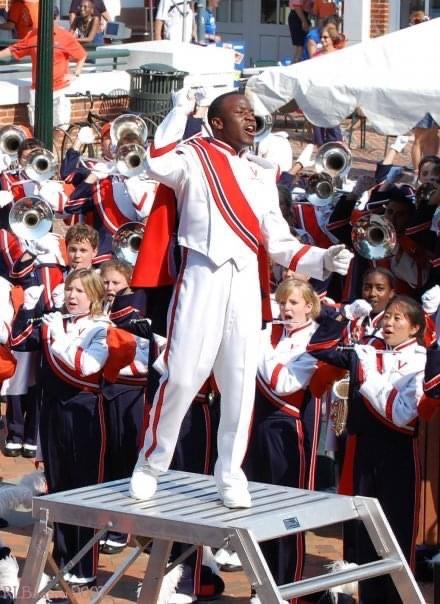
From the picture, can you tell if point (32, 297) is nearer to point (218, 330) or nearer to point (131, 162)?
point (131, 162)

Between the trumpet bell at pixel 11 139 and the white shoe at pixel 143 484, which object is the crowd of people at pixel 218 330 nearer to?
the white shoe at pixel 143 484

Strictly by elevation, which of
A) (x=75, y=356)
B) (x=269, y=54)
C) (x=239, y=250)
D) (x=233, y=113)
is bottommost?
(x=269, y=54)

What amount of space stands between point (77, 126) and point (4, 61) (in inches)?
73.0

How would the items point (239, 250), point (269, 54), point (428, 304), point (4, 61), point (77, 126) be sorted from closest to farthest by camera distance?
point (239, 250), point (428, 304), point (77, 126), point (4, 61), point (269, 54)

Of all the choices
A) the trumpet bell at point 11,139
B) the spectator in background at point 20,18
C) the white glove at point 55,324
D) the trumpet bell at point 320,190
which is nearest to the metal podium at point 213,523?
the white glove at point 55,324

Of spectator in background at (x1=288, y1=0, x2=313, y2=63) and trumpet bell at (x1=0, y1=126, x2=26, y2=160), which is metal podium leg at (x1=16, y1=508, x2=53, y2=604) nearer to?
trumpet bell at (x1=0, y1=126, x2=26, y2=160)

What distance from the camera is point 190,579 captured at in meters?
7.50

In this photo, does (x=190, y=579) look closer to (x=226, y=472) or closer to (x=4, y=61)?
(x=226, y=472)

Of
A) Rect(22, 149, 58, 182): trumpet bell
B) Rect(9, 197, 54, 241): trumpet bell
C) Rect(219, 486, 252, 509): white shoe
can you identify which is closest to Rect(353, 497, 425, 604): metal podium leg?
Rect(219, 486, 252, 509): white shoe

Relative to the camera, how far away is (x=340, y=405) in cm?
782

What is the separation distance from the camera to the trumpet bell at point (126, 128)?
11.2 meters

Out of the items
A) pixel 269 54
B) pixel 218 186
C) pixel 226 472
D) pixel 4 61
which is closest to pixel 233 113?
pixel 218 186

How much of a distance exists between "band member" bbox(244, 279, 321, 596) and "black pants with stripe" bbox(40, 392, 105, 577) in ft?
2.43

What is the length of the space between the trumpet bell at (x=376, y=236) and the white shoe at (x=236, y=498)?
3.57m
